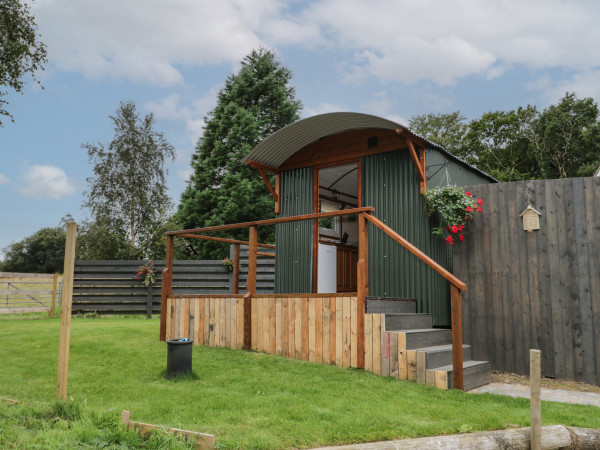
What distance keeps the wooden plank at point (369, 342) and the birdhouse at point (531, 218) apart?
2483 millimetres

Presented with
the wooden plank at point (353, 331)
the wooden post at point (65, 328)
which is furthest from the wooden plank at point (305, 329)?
the wooden post at point (65, 328)

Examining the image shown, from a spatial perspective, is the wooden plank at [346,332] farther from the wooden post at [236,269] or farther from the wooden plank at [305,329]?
the wooden post at [236,269]

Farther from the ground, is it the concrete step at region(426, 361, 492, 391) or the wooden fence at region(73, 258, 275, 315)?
the wooden fence at region(73, 258, 275, 315)

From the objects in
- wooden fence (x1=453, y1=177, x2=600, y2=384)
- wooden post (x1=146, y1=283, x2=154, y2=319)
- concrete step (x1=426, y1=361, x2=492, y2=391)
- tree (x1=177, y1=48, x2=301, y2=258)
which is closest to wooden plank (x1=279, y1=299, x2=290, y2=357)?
concrete step (x1=426, y1=361, x2=492, y2=391)

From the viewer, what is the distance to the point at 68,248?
12.3 ft

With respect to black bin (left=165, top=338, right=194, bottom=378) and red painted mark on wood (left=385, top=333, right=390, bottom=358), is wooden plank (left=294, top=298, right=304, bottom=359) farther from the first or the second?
black bin (left=165, top=338, right=194, bottom=378)

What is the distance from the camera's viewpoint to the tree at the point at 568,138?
73.0ft

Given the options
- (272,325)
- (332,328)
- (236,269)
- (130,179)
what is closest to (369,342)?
(332,328)

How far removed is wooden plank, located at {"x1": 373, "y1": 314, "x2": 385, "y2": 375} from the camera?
5.32m

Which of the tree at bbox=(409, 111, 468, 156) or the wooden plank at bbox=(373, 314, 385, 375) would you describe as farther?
the tree at bbox=(409, 111, 468, 156)

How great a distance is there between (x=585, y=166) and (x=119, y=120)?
823 inches

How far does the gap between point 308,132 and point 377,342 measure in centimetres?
371

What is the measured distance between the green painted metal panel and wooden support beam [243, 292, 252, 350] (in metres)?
3.09

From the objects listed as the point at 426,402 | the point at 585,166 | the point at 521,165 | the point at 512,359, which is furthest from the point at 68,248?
the point at 521,165
